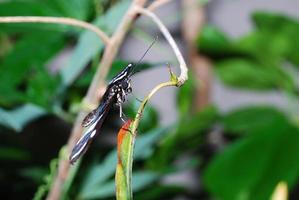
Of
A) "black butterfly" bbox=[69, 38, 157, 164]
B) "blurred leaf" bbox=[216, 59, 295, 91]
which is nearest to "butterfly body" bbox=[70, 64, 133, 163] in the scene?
"black butterfly" bbox=[69, 38, 157, 164]

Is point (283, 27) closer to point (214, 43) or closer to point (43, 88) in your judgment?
point (214, 43)

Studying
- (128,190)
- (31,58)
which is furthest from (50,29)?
(128,190)

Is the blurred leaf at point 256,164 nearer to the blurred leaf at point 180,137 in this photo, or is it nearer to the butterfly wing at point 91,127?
the blurred leaf at point 180,137

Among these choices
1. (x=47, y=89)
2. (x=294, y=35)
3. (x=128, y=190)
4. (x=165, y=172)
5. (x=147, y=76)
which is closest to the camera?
(x=128, y=190)

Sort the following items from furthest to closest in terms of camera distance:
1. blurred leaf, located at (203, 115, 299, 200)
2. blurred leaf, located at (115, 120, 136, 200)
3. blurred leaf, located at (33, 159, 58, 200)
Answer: blurred leaf, located at (203, 115, 299, 200)
blurred leaf, located at (33, 159, 58, 200)
blurred leaf, located at (115, 120, 136, 200)

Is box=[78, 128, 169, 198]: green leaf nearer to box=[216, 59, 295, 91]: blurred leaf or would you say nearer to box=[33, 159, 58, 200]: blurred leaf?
box=[33, 159, 58, 200]: blurred leaf

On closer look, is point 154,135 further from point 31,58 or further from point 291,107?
point 291,107

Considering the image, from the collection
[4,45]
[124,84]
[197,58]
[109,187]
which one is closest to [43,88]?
[109,187]
